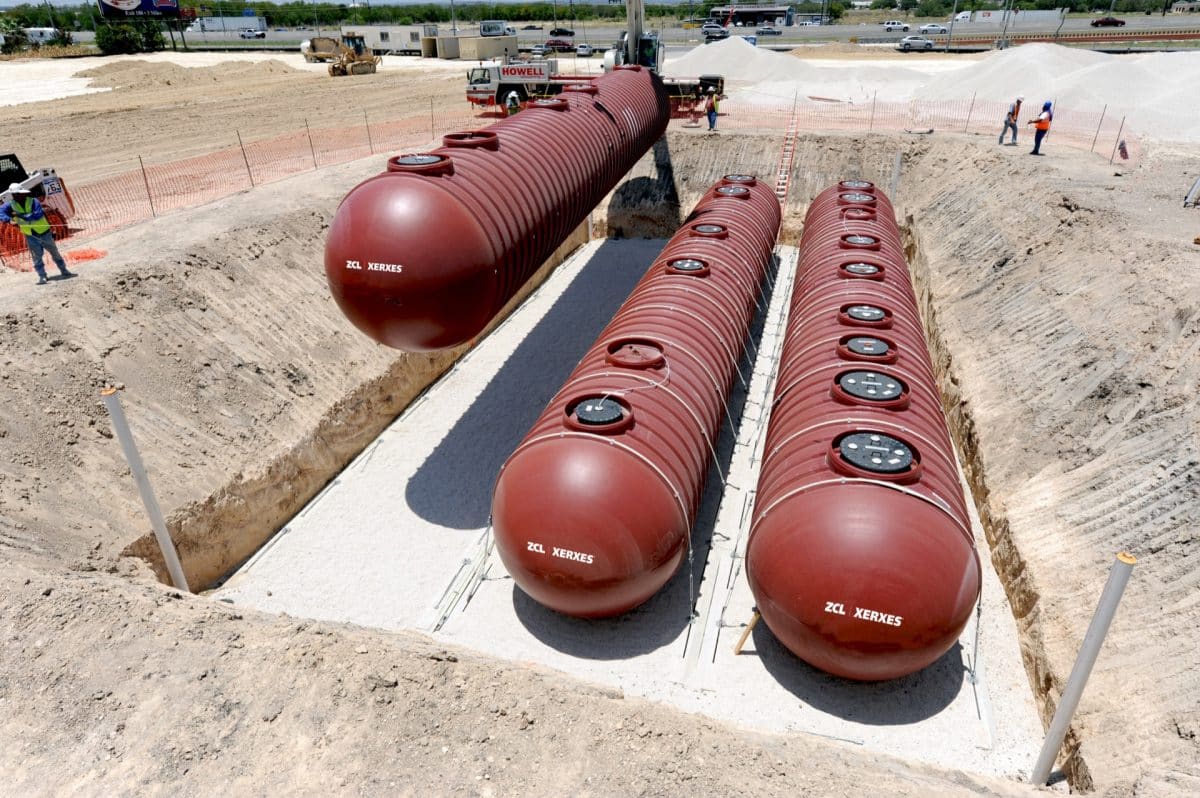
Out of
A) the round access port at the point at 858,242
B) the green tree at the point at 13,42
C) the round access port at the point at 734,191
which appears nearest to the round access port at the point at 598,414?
the round access port at the point at 858,242

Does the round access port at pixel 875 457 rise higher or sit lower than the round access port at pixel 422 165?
lower

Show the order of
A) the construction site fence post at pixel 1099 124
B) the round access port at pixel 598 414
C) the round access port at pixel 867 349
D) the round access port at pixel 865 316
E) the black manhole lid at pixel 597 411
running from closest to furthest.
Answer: the round access port at pixel 598 414 < the black manhole lid at pixel 597 411 < the round access port at pixel 867 349 < the round access port at pixel 865 316 < the construction site fence post at pixel 1099 124

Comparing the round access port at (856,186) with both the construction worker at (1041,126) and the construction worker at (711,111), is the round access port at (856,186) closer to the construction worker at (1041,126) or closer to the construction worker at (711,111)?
the construction worker at (1041,126)

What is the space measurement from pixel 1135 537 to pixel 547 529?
741 centimetres

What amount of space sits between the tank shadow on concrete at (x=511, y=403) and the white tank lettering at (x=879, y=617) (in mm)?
6627

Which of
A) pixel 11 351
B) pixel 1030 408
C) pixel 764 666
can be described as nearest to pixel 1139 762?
pixel 764 666

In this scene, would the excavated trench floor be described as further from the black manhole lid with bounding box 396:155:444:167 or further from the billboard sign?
the billboard sign

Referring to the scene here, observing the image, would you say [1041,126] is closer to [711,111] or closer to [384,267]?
[711,111]

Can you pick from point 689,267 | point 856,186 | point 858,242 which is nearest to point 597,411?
point 689,267

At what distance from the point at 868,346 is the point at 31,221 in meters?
14.3

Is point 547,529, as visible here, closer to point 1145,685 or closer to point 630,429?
point 630,429

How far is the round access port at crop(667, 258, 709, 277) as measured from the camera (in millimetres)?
14062

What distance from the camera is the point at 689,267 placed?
14227 millimetres

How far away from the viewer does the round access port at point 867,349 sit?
10.9 metres
